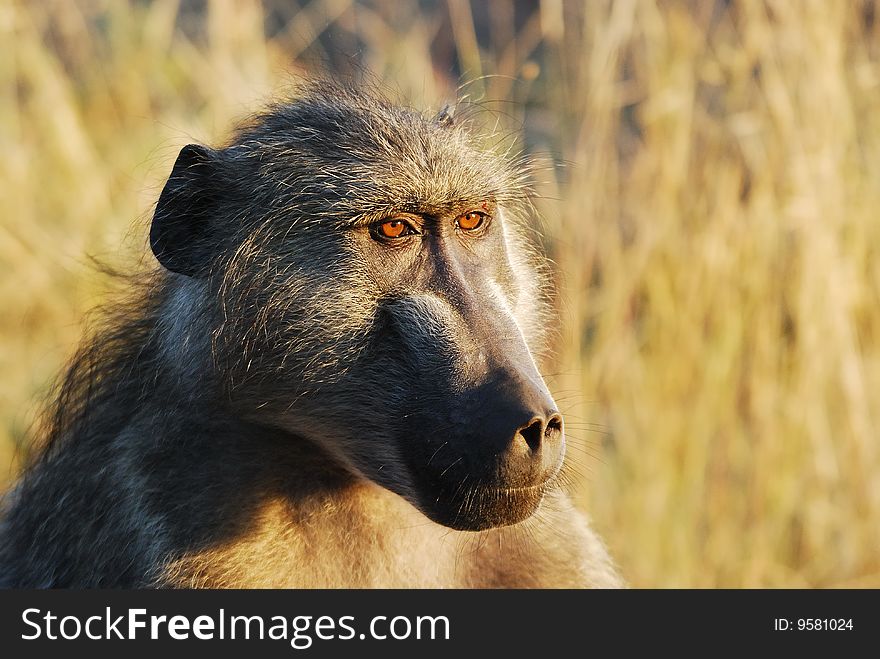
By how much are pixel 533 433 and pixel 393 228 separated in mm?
618

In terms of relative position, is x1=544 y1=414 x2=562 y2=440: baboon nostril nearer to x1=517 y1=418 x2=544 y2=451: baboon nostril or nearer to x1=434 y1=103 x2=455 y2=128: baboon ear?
x1=517 y1=418 x2=544 y2=451: baboon nostril

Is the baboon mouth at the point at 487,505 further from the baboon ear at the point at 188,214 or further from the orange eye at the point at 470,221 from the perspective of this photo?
the baboon ear at the point at 188,214

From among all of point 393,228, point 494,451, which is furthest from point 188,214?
point 494,451

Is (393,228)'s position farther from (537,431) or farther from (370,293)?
(537,431)

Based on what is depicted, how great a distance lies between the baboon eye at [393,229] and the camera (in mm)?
2648

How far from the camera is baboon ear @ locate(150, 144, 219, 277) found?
2.73 meters

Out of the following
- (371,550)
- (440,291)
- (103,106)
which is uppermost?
(103,106)

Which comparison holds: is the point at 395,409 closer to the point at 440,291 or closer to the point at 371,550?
the point at 440,291

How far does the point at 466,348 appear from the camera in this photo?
2.43 metres

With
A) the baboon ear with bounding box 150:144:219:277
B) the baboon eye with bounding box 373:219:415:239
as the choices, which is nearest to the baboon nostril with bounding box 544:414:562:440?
the baboon eye with bounding box 373:219:415:239

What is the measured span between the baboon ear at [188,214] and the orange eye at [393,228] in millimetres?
393

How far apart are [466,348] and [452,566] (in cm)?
76

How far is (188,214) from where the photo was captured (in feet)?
9.07
